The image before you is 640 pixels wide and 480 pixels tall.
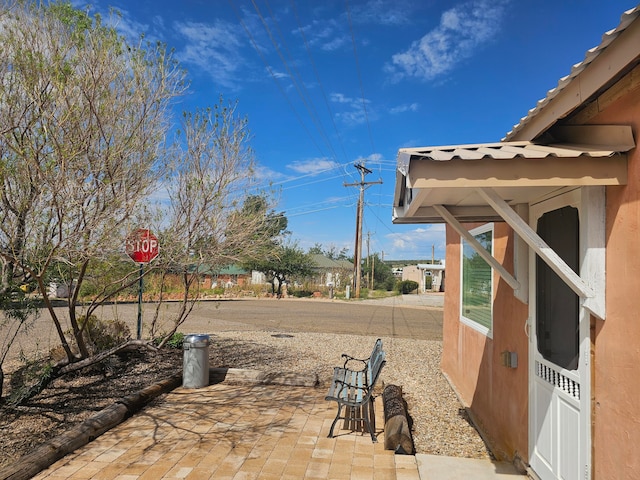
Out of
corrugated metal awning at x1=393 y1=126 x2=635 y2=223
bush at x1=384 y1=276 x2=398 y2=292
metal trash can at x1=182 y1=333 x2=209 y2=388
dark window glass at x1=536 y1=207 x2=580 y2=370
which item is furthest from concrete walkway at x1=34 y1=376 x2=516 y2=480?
bush at x1=384 y1=276 x2=398 y2=292

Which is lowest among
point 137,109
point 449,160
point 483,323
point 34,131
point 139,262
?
point 483,323

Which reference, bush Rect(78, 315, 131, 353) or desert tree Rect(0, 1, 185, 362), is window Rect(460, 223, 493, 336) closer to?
desert tree Rect(0, 1, 185, 362)

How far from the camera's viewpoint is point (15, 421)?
5156mm

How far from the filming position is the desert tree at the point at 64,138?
→ 4484 millimetres

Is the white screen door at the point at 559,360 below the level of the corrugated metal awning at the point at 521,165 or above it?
below

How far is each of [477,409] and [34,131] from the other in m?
6.05

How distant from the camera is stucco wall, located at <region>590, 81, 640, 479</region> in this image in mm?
2457

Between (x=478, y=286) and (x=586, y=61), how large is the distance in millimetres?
4407

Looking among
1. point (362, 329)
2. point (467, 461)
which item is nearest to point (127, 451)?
point (467, 461)

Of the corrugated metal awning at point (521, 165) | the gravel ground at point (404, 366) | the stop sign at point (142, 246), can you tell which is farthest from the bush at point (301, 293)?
the corrugated metal awning at point (521, 165)

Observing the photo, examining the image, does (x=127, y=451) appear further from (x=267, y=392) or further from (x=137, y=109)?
(x=137, y=109)

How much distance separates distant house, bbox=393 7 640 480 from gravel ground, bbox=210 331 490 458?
3.43 feet

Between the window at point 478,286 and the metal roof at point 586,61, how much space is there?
8.72 feet

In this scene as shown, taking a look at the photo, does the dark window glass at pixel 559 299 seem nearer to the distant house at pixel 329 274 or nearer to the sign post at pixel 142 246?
the sign post at pixel 142 246
